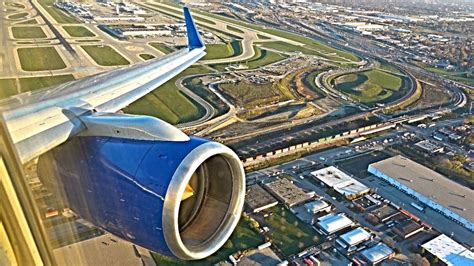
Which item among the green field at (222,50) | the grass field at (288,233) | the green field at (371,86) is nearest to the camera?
the grass field at (288,233)

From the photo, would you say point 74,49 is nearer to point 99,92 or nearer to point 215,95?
point 215,95

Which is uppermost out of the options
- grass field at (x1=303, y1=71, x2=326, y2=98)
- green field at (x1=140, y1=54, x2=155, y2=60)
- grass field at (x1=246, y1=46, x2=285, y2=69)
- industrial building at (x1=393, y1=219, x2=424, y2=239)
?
green field at (x1=140, y1=54, x2=155, y2=60)

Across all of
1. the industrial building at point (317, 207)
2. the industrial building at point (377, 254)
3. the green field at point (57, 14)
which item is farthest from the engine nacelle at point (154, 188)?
the green field at point (57, 14)

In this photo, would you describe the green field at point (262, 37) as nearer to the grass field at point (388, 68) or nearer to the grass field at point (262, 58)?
the grass field at point (262, 58)

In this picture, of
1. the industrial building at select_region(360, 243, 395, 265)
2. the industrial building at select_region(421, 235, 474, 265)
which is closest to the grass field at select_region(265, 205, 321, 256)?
the industrial building at select_region(360, 243, 395, 265)

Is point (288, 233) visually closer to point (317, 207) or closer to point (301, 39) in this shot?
point (317, 207)

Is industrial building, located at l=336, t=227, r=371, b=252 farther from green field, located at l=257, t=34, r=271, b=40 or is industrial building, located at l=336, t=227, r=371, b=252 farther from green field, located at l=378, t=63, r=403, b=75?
green field, located at l=257, t=34, r=271, b=40

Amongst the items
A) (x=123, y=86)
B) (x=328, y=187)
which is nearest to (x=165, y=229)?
(x=123, y=86)

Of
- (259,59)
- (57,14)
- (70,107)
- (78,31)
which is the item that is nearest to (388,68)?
(259,59)
